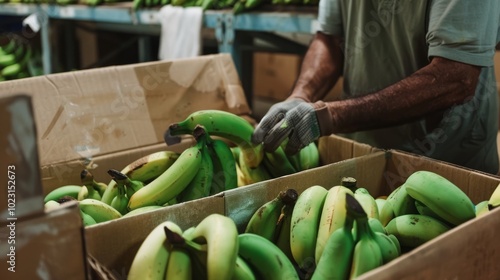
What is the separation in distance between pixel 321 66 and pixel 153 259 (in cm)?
115

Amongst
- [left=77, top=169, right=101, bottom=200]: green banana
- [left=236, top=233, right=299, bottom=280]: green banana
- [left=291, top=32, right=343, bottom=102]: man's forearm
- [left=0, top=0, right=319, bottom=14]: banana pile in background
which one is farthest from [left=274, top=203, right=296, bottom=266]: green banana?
[left=0, top=0, right=319, bottom=14]: banana pile in background

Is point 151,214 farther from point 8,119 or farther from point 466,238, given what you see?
point 466,238

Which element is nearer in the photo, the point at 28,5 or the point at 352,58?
the point at 352,58

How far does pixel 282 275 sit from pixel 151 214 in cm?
26

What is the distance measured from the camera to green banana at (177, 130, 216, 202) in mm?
1183

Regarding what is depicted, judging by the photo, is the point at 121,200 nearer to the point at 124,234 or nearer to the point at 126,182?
the point at 126,182

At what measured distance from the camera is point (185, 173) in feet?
3.80

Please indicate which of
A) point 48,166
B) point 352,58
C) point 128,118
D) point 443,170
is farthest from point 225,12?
point 443,170

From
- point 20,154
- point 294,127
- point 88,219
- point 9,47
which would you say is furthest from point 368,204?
point 9,47

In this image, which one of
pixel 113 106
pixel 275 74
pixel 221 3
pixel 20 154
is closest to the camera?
pixel 20 154

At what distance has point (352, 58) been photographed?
1729 mm

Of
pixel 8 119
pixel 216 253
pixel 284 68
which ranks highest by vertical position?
pixel 8 119

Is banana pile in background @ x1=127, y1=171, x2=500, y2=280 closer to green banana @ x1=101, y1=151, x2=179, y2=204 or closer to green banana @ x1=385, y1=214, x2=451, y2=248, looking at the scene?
green banana @ x1=385, y1=214, x2=451, y2=248

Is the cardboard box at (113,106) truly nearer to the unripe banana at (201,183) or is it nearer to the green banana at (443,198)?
the unripe banana at (201,183)
